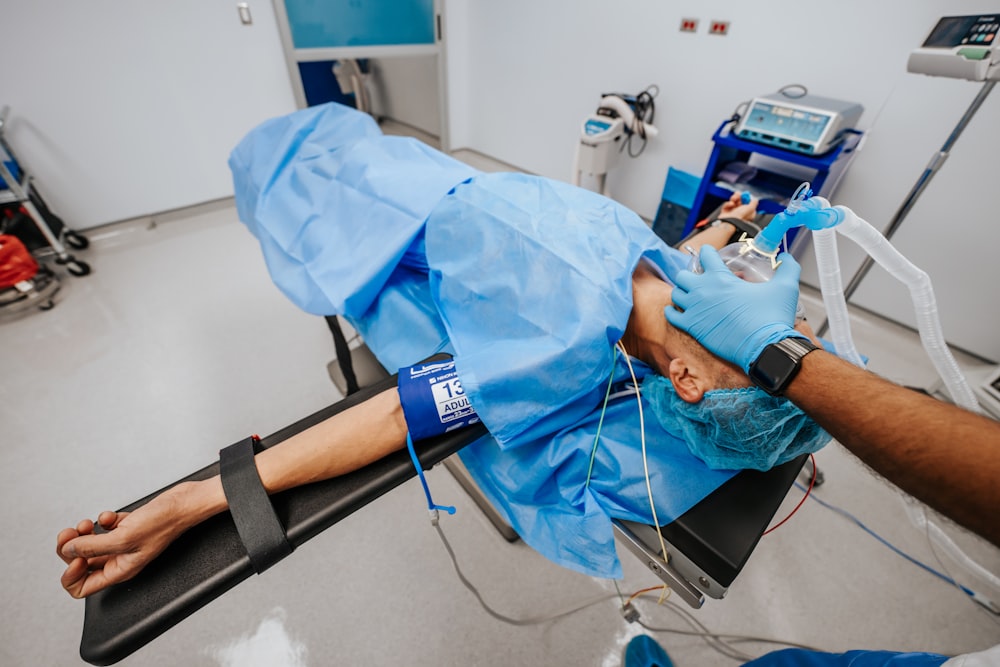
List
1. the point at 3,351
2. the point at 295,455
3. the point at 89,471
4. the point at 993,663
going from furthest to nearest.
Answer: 1. the point at 3,351
2. the point at 89,471
3. the point at 295,455
4. the point at 993,663

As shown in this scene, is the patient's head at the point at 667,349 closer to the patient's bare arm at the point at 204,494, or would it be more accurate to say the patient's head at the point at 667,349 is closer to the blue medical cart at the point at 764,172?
the patient's bare arm at the point at 204,494

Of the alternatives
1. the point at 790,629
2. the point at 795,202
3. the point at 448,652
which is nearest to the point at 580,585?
the point at 448,652

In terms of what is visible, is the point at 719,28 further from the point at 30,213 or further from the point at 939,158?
the point at 30,213

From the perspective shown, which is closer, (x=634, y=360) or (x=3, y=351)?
(x=634, y=360)

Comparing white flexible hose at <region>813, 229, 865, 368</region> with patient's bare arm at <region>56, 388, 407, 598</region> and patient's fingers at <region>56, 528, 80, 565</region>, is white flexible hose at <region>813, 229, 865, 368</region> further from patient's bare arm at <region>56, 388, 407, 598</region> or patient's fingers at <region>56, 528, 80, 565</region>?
patient's fingers at <region>56, 528, 80, 565</region>

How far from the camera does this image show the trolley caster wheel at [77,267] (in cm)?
217

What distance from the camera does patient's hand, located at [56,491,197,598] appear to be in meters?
0.57

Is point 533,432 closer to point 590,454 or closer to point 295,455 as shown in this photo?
point 590,454

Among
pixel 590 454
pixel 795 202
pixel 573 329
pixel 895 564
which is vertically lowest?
pixel 895 564

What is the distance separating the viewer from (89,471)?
4.47ft

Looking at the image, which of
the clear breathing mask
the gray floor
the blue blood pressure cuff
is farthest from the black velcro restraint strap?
the clear breathing mask

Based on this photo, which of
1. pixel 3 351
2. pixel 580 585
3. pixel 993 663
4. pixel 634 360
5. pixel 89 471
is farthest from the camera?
pixel 3 351

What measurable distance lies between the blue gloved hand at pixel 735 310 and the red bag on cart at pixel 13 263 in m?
2.75

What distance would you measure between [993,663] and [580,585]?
32.5 inches
